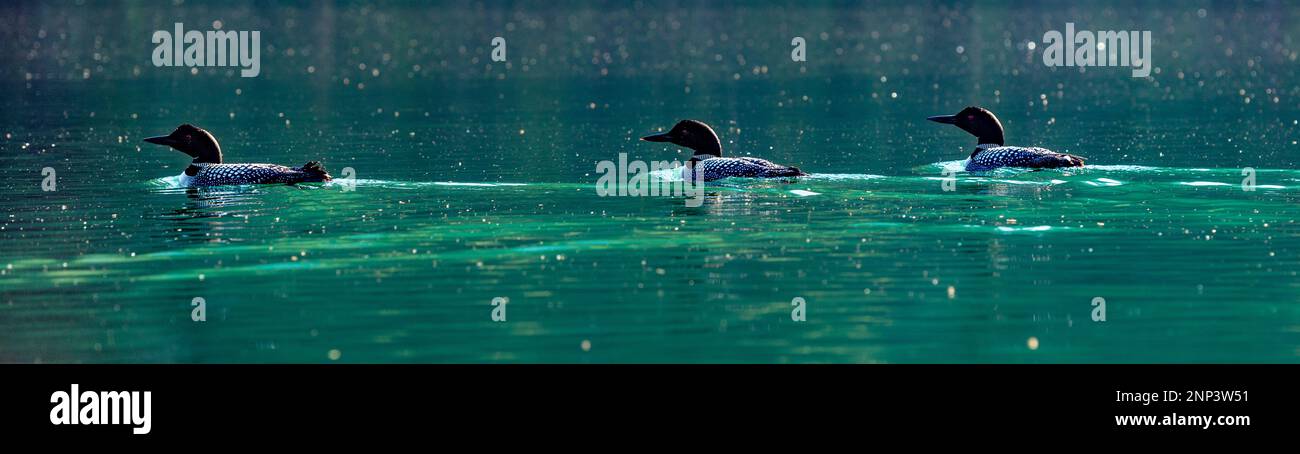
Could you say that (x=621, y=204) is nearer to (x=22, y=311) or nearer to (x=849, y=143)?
(x=22, y=311)

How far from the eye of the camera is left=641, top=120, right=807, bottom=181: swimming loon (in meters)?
19.1

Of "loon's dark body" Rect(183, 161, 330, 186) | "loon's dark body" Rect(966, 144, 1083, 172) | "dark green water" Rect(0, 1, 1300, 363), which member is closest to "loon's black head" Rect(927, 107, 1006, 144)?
"dark green water" Rect(0, 1, 1300, 363)

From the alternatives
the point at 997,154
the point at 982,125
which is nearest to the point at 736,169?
the point at 997,154

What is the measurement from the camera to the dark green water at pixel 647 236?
10.9 m

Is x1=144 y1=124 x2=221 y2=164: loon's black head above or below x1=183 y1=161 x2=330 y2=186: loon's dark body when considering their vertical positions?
above

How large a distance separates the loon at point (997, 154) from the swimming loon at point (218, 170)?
281 inches

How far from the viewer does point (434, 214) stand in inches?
655

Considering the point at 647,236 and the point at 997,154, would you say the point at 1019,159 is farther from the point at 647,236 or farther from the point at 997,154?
the point at 647,236

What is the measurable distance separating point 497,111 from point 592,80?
1035 cm

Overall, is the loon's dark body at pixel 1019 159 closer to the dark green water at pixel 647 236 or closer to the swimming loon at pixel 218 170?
the dark green water at pixel 647 236

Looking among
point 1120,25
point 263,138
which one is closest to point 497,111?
point 263,138

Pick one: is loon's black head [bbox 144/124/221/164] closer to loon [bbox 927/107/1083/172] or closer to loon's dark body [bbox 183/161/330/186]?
loon's dark body [bbox 183/161/330/186]

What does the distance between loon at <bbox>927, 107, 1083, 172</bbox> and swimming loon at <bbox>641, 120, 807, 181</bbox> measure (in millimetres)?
2366

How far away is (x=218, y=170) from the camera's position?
19.2m
